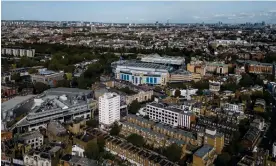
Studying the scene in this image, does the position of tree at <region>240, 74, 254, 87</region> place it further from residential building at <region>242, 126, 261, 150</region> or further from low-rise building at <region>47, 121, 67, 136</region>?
low-rise building at <region>47, 121, 67, 136</region>

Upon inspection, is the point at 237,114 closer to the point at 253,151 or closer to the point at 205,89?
the point at 253,151

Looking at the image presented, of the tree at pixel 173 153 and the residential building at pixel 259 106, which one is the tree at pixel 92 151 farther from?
the residential building at pixel 259 106

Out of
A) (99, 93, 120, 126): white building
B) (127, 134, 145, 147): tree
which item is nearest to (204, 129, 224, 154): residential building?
(127, 134, 145, 147): tree

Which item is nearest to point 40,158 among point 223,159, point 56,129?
point 56,129

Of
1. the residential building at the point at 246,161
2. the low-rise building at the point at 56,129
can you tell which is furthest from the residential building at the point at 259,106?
→ the low-rise building at the point at 56,129

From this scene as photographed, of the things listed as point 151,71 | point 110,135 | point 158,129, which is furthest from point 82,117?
point 151,71

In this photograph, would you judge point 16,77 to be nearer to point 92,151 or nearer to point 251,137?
point 92,151
